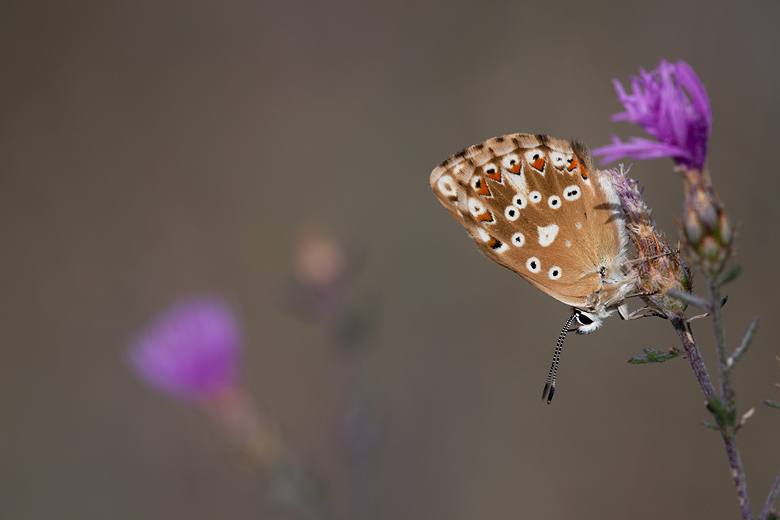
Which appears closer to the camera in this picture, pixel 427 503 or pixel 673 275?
pixel 673 275

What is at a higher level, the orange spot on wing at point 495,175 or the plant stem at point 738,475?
the orange spot on wing at point 495,175

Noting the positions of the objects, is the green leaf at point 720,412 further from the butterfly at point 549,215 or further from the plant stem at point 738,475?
the butterfly at point 549,215

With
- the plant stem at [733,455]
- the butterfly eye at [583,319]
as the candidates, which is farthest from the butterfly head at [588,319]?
the plant stem at [733,455]

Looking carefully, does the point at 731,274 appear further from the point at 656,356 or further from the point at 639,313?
the point at 639,313

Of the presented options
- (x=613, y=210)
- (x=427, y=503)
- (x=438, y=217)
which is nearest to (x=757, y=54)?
(x=438, y=217)

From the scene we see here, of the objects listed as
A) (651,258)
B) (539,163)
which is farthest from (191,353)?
(651,258)

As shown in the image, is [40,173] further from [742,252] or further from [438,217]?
[742,252]
